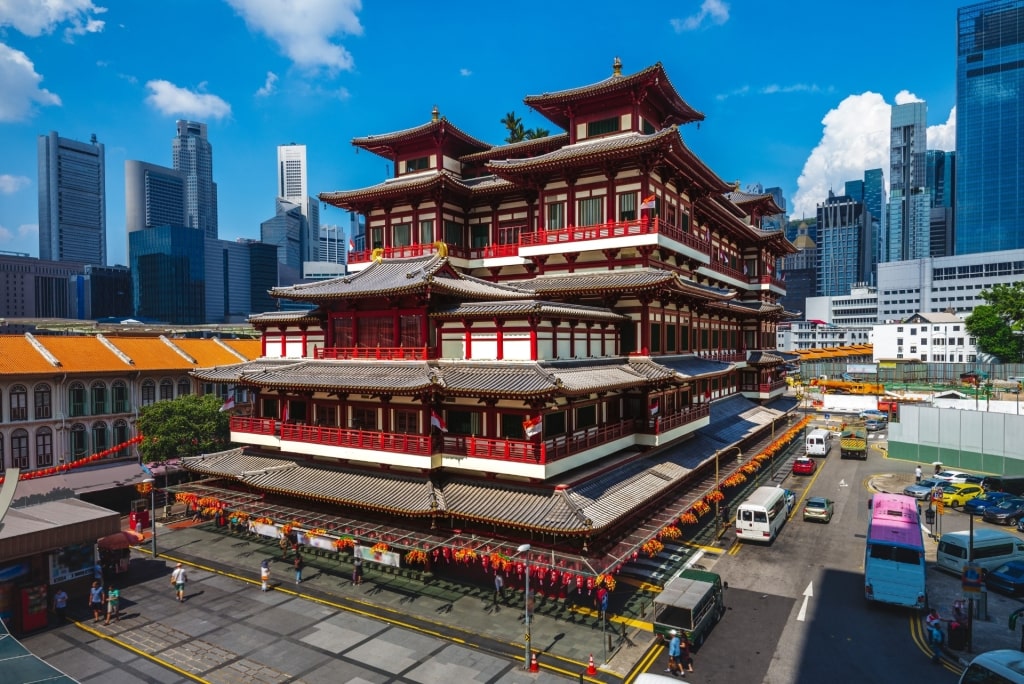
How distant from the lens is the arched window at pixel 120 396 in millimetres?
48844

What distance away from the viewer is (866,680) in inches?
876

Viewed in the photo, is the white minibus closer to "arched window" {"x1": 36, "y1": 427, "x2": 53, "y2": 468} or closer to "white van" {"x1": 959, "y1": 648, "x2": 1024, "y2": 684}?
"white van" {"x1": 959, "y1": 648, "x2": 1024, "y2": 684}

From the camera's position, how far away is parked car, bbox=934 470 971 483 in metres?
50.1

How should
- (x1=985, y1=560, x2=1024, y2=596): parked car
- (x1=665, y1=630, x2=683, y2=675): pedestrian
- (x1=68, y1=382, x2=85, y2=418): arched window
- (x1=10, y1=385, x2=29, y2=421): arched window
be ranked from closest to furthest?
(x1=665, y1=630, x2=683, y2=675): pedestrian → (x1=985, y1=560, x2=1024, y2=596): parked car → (x1=10, y1=385, x2=29, y2=421): arched window → (x1=68, y1=382, x2=85, y2=418): arched window

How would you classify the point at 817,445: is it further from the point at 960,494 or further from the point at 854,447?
the point at 960,494

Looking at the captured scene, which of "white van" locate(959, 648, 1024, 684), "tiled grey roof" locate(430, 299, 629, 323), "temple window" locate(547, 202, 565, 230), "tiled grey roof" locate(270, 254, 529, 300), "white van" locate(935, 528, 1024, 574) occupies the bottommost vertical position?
"white van" locate(935, 528, 1024, 574)

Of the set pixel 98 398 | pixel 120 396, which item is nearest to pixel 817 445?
pixel 120 396

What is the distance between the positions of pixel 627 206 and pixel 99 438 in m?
46.1

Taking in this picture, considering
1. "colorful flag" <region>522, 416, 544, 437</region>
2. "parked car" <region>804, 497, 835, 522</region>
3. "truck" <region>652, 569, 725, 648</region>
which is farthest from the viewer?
"parked car" <region>804, 497, 835, 522</region>

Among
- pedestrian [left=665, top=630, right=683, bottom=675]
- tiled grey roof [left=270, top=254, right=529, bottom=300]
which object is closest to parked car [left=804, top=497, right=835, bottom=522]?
pedestrian [left=665, top=630, right=683, bottom=675]

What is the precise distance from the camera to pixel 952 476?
51906 millimetres

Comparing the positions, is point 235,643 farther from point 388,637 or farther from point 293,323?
point 293,323

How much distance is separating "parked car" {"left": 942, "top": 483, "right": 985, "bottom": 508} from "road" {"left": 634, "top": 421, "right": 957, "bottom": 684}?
37.3 feet

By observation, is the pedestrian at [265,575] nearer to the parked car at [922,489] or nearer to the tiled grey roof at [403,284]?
the tiled grey roof at [403,284]
